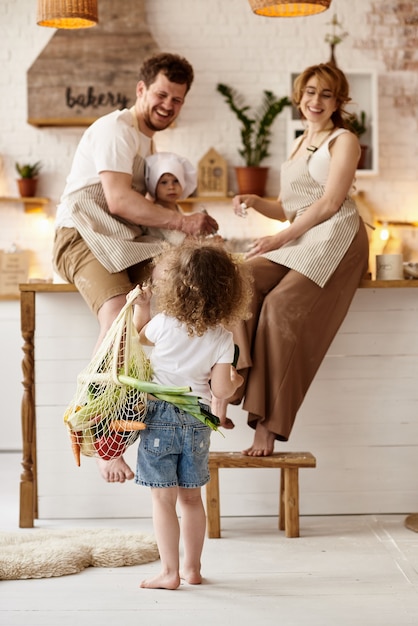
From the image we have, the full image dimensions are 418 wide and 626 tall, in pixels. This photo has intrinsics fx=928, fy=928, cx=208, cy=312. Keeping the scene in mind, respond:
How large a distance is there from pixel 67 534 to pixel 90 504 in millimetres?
397

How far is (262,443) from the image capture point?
3504mm

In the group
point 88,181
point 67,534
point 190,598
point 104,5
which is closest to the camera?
point 190,598

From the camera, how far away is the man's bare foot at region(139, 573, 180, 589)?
9.05 feet

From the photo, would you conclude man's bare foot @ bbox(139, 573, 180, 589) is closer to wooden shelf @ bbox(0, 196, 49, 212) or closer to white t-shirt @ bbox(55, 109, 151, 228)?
white t-shirt @ bbox(55, 109, 151, 228)

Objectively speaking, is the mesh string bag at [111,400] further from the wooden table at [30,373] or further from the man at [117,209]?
the wooden table at [30,373]

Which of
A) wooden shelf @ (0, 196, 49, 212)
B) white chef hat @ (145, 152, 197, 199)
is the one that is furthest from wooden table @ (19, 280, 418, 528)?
wooden shelf @ (0, 196, 49, 212)

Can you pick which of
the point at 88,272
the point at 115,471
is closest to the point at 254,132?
the point at 88,272

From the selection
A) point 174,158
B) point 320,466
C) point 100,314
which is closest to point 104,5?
point 174,158

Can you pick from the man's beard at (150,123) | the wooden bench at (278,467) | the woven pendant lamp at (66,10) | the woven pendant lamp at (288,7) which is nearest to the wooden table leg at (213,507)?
the wooden bench at (278,467)

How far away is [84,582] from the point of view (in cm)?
288

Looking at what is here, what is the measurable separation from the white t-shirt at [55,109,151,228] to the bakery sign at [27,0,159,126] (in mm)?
2366

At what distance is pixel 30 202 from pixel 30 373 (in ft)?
9.25

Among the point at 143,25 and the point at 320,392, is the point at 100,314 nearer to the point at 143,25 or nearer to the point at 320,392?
the point at 320,392

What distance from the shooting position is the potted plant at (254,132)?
620cm
